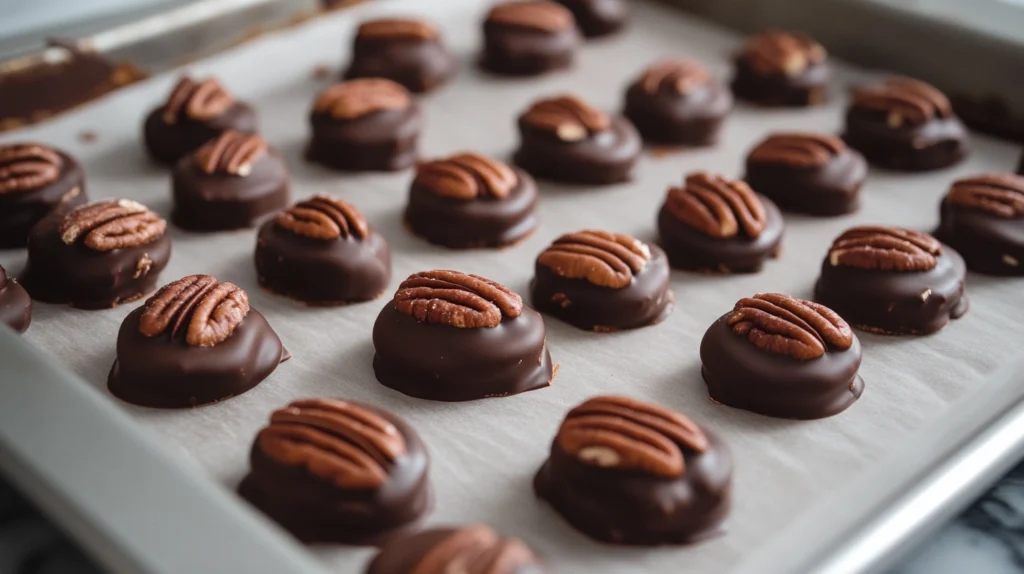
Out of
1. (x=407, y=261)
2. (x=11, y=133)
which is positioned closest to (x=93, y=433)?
(x=407, y=261)

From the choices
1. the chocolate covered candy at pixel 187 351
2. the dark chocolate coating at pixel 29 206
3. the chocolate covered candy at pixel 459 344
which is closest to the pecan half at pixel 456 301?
the chocolate covered candy at pixel 459 344

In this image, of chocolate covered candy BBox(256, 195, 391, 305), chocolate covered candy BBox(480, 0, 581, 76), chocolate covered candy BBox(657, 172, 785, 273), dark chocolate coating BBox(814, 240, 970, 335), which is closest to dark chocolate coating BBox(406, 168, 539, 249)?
chocolate covered candy BBox(256, 195, 391, 305)

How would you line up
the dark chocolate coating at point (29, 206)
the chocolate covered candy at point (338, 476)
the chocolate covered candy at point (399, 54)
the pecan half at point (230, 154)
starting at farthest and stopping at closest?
the chocolate covered candy at point (399, 54) < the pecan half at point (230, 154) < the dark chocolate coating at point (29, 206) < the chocolate covered candy at point (338, 476)

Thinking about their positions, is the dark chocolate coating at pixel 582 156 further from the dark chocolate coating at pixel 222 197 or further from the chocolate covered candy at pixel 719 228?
the dark chocolate coating at pixel 222 197

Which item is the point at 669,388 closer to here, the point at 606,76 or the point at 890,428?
the point at 890,428

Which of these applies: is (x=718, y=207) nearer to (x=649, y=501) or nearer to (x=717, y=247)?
(x=717, y=247)

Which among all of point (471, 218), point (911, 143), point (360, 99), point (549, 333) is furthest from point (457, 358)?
point (911, 143)

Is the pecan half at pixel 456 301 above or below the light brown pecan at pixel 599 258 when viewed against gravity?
above

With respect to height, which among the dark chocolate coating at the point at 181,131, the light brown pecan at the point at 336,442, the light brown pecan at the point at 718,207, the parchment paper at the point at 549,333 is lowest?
the parchment paper at the point at 549,333
